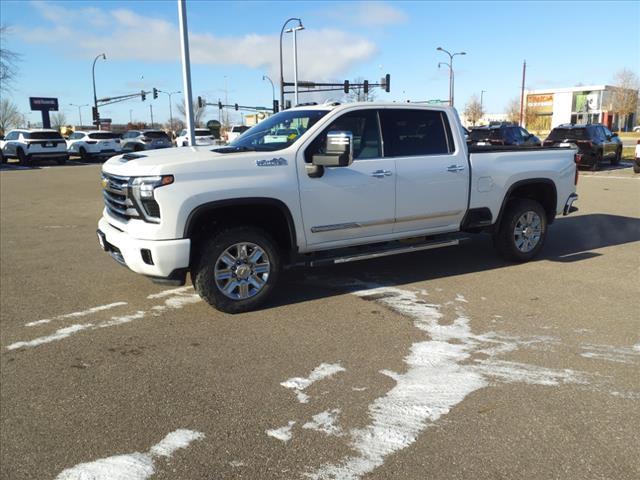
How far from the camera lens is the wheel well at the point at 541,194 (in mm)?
6910

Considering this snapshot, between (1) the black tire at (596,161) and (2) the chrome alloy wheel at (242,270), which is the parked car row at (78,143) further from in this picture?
(2) the chrome alloy wheel at (242,270)

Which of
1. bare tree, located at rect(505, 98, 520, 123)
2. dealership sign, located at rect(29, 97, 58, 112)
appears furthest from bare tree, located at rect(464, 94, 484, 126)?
dealership sign, located at rect(29, 97, 58, 112)

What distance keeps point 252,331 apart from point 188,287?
1.59 m

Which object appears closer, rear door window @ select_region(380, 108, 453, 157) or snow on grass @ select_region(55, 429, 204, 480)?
snow on grass @ select_region(55, 429, 204, 480)

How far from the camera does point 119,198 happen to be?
200 inches

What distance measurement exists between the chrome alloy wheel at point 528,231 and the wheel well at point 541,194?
0.95ft

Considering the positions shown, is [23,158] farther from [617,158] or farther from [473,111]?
[473,111]

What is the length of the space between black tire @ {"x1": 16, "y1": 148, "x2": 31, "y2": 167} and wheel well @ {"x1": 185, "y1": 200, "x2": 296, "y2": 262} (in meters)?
27.5

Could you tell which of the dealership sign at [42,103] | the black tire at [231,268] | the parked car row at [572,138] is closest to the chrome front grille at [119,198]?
the black tire at [231,268]

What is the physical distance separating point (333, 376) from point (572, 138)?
20.1 metres

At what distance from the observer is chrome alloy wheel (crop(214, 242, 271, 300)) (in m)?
4.98

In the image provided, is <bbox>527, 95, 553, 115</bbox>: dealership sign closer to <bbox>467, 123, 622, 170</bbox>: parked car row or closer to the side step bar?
<bbox>467, 123, 622, 170</bbox>: parked car row

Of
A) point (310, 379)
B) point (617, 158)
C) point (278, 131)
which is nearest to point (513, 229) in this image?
point (278, 131)

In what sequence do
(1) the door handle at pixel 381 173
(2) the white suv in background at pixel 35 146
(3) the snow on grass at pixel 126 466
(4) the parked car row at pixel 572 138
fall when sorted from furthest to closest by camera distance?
1. (2) the white suv in background at pixel 35 146
2. (4) the parked car row at pixel 572 138
3. (1) the door handle at pixel 381 173
4. (3) the snow on grass at pixel 126 466
